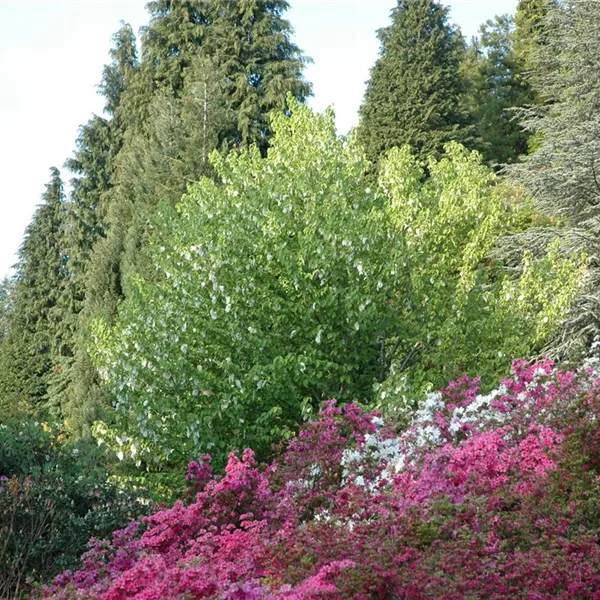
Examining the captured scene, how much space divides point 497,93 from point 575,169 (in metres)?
13.1

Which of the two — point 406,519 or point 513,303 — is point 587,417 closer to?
point 406,519

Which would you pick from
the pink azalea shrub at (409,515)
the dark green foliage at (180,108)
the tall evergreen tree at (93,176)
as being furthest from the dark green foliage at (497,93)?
the pink azalea shrub at (409,515)

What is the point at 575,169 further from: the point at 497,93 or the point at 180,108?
the point at 497,93

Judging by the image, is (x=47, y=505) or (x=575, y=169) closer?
(x=47, y=505)

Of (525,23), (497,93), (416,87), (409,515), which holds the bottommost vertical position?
(409,515)

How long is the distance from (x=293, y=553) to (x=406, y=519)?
0.68 metres

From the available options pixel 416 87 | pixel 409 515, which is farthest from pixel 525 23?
pixel 409 515

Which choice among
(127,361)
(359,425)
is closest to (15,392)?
(127,361)

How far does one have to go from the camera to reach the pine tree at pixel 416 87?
23.0 metres

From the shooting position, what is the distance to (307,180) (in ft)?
36.6

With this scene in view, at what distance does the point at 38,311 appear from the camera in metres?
30.9

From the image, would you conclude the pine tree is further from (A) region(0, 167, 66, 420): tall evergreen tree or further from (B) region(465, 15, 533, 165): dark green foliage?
(A) region(0, 167, 66, 420): tall evergreen tree

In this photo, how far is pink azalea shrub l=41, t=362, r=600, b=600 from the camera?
186 inches

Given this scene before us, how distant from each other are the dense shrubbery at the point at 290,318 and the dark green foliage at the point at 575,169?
133 inches
